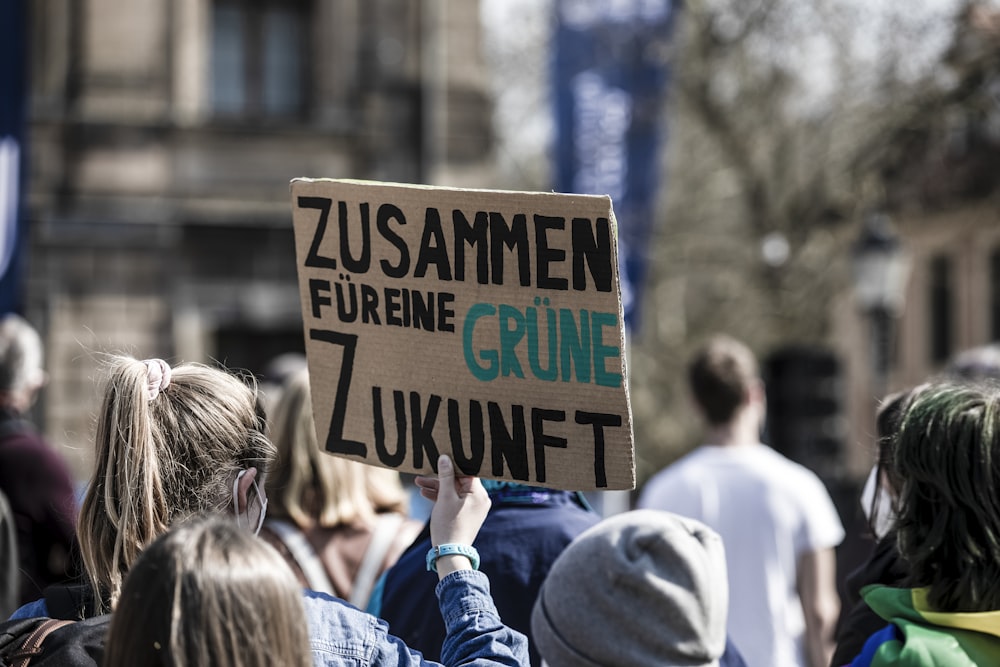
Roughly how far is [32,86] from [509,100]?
8.20 metres

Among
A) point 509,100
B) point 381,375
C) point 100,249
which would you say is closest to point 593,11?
point 100,249

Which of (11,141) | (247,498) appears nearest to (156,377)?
(247,498)

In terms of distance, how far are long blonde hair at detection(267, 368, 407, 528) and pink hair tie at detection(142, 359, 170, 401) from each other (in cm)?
131

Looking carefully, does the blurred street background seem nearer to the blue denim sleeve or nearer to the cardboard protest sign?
the cardboard protest sign

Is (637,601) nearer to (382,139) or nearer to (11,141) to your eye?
(11,141)

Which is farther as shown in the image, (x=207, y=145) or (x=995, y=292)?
(x=995, y=292)

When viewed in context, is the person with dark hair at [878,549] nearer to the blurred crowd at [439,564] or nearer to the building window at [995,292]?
the blurred crowd at [439,564]

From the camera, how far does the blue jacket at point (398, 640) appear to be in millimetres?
2104

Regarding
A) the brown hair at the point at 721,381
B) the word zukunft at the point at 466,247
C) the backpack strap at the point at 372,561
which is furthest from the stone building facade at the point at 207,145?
the word zukunft at the point at 466,247

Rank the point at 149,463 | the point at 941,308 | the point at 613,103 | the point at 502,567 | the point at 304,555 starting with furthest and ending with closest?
1. the point at 941,308
2. the point at 613,103
3. the point at 304,555
4. the point at 502,567
5. the point at 149,463

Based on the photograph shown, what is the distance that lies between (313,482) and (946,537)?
1.78 meters

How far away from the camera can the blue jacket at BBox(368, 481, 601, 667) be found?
3064 mm

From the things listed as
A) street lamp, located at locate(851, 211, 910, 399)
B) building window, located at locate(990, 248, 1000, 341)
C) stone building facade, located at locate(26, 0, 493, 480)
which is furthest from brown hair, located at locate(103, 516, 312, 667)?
building window, located at locate(990, 248, 1000, 341)

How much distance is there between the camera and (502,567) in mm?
3086
